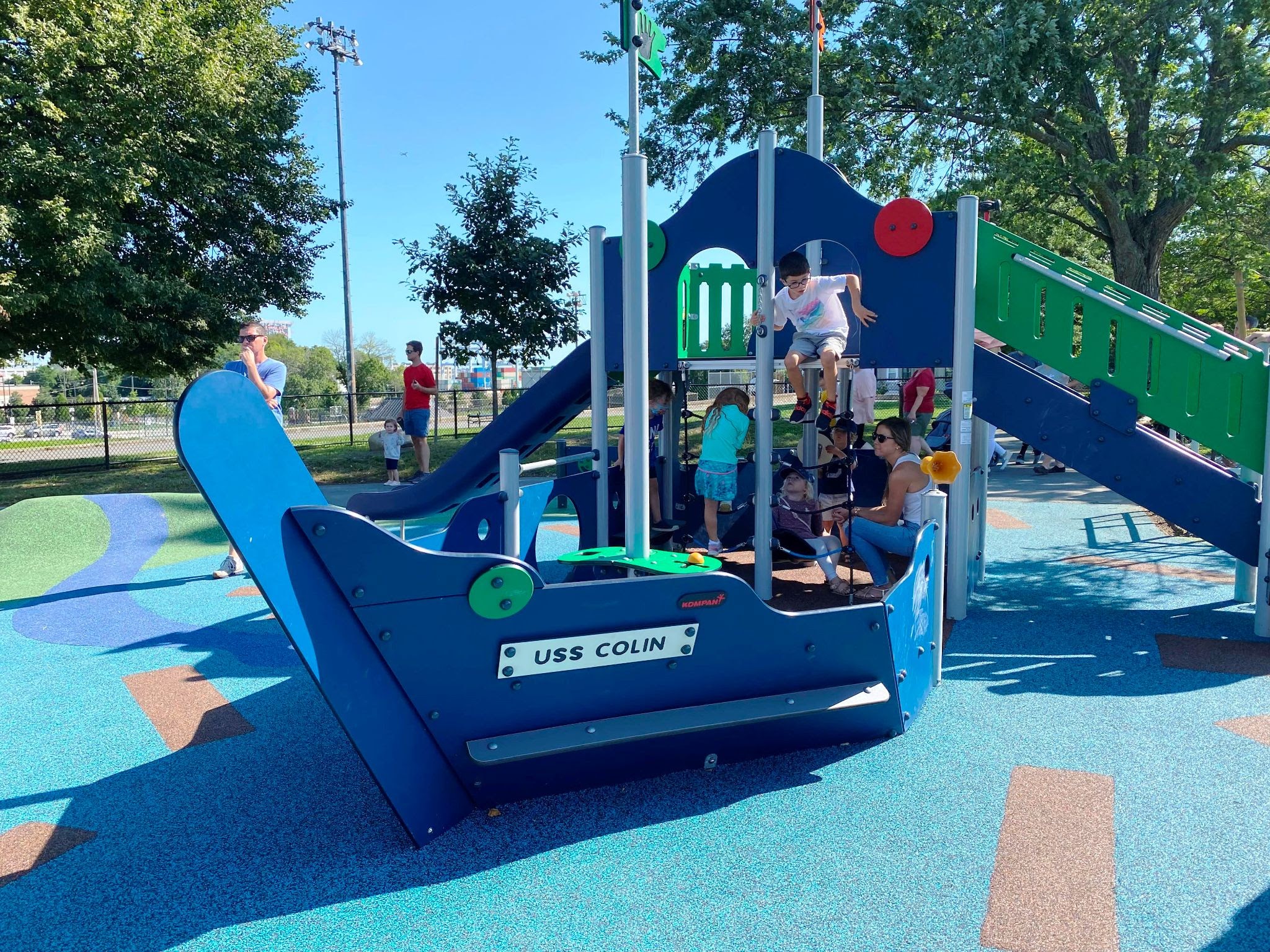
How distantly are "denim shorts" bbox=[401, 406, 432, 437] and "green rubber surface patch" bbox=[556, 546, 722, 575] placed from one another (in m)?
9.01

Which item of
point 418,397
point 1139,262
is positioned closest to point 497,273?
point 418,397

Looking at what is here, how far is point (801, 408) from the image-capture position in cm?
679

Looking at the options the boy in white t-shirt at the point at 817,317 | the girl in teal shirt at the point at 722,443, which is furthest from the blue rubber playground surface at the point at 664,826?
the boy in white t-shirt at the point at 817,317

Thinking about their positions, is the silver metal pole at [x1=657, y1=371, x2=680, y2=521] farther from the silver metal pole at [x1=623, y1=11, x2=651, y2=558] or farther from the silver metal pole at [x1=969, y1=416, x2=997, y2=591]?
the silver metal pole at [x1=623, y1=11, x2=651, y2=558]

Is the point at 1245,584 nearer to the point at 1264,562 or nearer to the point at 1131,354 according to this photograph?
the point at 1264,562

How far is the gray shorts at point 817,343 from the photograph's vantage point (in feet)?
20.4

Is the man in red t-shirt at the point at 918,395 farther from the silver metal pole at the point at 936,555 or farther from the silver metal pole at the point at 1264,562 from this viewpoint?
the silver metal pole at the point at 936,555

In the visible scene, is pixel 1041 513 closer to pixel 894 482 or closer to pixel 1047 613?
pixel 1047 613

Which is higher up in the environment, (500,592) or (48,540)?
(500,592)

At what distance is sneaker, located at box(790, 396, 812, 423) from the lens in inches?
264

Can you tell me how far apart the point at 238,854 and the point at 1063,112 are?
Answer: 1601cm

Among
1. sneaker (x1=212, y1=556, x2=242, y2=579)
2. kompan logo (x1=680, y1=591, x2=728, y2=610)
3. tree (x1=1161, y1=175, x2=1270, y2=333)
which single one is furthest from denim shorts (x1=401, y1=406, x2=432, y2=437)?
tree (x1=1161, y1=175, x2=1270, y2=333)

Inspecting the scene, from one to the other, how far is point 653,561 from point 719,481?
3012 mm

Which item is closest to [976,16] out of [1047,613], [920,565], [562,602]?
[1047,613]
